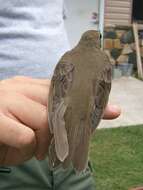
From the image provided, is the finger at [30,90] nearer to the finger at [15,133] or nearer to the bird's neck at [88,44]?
the finger at [15,133]

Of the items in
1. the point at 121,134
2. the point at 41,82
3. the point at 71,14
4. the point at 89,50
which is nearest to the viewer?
the point at 41,82

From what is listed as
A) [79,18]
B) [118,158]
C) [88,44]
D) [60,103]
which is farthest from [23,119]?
[79,18]

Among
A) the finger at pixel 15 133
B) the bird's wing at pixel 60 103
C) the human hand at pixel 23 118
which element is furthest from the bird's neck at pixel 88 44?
the finger at pixel 15 133

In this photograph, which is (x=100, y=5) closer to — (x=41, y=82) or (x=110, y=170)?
(x=110, y=170)

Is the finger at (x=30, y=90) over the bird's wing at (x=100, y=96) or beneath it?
over

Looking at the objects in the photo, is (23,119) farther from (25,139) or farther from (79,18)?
(79,18)

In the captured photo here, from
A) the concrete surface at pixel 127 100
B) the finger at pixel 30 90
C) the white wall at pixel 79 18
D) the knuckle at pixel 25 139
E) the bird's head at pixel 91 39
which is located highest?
the finger at pixel 30 90

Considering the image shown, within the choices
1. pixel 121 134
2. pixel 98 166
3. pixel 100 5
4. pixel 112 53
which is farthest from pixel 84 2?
pixel 98 166
